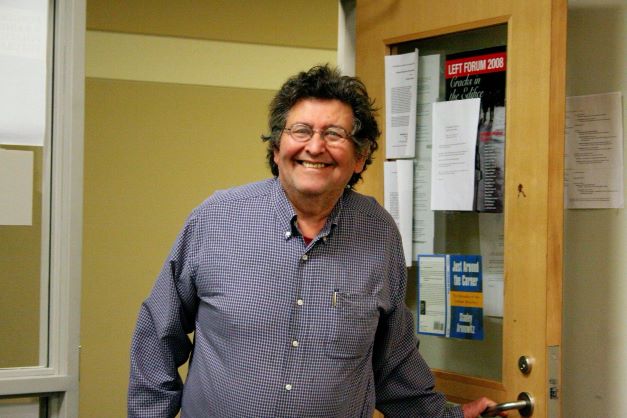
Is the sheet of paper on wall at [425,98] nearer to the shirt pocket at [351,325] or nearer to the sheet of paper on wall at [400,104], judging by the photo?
the sheet of paper on wall at [400,104]

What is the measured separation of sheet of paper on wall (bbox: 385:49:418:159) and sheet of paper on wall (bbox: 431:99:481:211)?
0.30 feet

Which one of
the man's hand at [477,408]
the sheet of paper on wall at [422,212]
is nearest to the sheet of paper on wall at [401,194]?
the sheet of paper on wall at [422,212]

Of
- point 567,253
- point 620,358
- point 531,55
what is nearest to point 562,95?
point 531,55

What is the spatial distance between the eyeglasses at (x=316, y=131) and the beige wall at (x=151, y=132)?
110 inches

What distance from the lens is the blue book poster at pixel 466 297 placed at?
2.29 m

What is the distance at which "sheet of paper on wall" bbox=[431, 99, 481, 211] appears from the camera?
2.30 meters

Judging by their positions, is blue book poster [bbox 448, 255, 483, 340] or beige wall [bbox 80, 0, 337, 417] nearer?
blue book poster [bbox 448, 255, 483, 340]

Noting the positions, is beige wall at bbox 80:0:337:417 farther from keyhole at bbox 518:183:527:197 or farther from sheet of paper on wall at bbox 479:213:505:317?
keyhole at bbox 518:183:527:197

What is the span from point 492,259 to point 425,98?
21.6 inches

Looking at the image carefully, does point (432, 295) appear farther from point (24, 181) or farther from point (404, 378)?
point (24, 181)

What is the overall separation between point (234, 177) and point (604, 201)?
2.91m

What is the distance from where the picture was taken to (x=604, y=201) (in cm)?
224

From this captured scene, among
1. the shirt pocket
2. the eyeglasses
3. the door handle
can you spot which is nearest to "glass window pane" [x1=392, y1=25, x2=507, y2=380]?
the door handle

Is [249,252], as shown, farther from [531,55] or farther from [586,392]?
[586,392]
